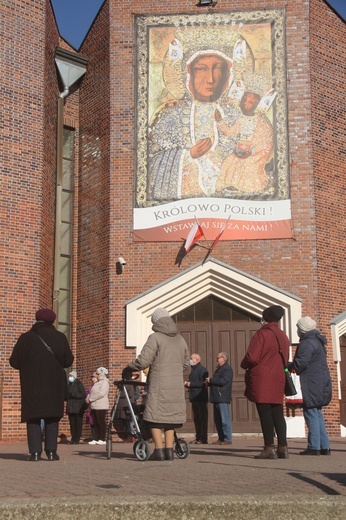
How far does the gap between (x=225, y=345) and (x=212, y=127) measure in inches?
200

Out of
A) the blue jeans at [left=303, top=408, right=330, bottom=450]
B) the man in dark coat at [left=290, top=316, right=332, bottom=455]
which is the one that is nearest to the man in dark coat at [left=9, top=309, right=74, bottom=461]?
the man in dark coat at [left=290, top=316, right=332, bottom=455]

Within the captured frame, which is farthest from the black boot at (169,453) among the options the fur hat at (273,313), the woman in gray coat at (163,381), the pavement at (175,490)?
the fur hat at (273,313)

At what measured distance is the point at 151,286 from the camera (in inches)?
728

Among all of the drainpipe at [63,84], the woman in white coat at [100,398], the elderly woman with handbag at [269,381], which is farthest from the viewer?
the drainpipe at [63,84]

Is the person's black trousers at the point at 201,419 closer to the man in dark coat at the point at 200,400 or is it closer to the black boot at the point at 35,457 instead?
the man in dark coat at the point at 200,400

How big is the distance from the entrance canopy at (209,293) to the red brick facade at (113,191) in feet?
0.86

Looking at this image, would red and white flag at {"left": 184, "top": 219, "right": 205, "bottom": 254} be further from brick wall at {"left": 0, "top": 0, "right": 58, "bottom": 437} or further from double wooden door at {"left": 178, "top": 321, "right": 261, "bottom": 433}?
brick wall at {"left": 0, "top": 0, "right": 58, "bottom": 437}

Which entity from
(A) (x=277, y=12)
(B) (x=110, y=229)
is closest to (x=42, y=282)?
(B) (x=110, y=229)

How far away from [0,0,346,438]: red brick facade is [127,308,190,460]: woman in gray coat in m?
8.90

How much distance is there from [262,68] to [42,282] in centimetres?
722

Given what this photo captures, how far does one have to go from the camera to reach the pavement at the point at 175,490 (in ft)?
15.2

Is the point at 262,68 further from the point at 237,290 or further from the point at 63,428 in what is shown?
the point at 63,428

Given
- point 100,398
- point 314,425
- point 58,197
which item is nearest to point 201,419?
point 100,398

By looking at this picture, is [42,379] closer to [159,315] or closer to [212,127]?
[159,315]
